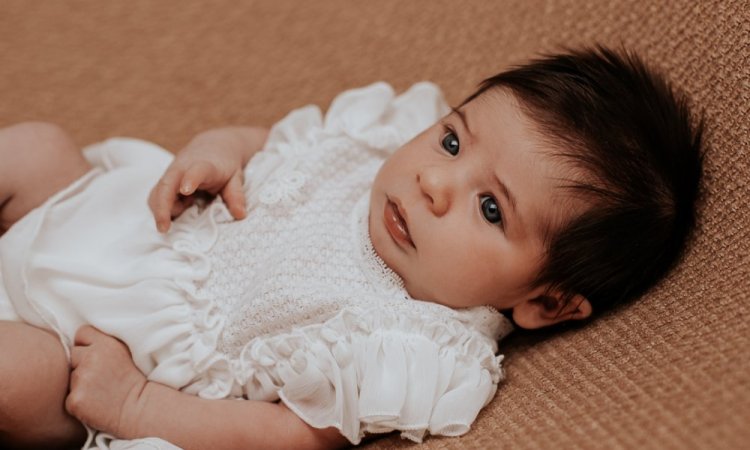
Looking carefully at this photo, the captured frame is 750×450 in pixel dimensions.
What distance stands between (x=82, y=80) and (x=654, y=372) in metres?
1.21

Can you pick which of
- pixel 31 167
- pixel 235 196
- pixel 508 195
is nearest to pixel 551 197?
pixel 508 195

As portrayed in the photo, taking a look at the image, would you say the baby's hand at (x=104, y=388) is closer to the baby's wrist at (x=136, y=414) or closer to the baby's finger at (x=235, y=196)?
the baby's wrist at (x=136, y=414)

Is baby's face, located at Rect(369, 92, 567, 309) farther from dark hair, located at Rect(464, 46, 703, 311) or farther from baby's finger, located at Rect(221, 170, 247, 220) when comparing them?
baby's finger, located at Rect(221, 170, 247, 220)

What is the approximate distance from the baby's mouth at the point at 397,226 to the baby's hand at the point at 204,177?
0.21 m

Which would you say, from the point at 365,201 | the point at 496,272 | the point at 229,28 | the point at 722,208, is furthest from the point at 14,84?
the point at 722,208

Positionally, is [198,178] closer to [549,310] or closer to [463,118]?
[463,118]

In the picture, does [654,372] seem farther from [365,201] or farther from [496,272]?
[365,201]

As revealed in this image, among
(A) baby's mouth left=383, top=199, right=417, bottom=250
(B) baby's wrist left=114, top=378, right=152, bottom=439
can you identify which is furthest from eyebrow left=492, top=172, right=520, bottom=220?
(B) baby's wrist left=114, top=378, right=152, bottom=439

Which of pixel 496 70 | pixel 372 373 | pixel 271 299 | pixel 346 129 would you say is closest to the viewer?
pixel 372 373

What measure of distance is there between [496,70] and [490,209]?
52 cm

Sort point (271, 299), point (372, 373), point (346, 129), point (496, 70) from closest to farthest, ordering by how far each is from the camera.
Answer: point (372, 373), point (271, 299), point (346, 129), point (496, 70)

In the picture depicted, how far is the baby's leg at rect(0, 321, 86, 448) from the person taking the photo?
96 centimetres

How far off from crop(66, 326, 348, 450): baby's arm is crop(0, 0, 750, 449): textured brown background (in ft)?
0.43

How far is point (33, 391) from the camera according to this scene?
977 mm
